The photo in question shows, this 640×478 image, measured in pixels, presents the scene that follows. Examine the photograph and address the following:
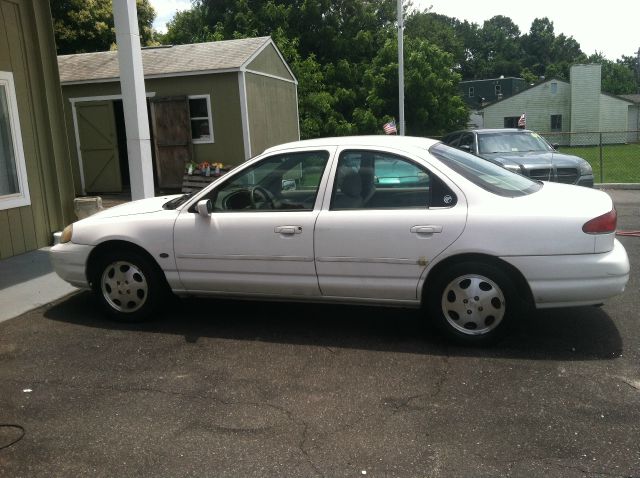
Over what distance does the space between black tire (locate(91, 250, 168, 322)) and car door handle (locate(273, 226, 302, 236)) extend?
121 cm

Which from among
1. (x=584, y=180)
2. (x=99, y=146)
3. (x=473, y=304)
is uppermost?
(x=99, y=146)

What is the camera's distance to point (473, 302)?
14.9 ft

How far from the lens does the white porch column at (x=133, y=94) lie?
7.85m

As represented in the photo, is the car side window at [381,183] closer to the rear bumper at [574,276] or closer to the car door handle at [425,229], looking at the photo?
the car door handle at [425,229]

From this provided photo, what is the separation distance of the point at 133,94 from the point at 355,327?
4733 mm

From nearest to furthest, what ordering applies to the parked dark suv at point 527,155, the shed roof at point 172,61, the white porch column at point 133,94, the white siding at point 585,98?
1. the white porch column at point 133,94
2. the parked dark suv at point 527,155
3. the shed roof at point 172,61
4. the white siding at point 585,98

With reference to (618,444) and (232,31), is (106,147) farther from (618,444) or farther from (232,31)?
(232,31)

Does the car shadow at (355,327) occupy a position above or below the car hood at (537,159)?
below

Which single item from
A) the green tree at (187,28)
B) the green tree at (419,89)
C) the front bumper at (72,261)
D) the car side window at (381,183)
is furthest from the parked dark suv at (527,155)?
the green tree at (187,28)

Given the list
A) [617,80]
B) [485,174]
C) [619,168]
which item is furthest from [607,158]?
[617,80]

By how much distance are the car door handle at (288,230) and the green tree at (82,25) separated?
79.0 feet

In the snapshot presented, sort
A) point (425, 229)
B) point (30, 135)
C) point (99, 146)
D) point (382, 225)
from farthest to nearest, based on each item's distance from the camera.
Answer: point (99, 146)
point (30, 135)
point (382, 225)
point (425, 229)

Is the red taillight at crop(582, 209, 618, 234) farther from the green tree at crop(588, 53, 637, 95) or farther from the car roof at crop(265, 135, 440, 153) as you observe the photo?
the green tree at crop(588, 53, 637, 95)

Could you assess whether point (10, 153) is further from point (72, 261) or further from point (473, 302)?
point (473, 302)
